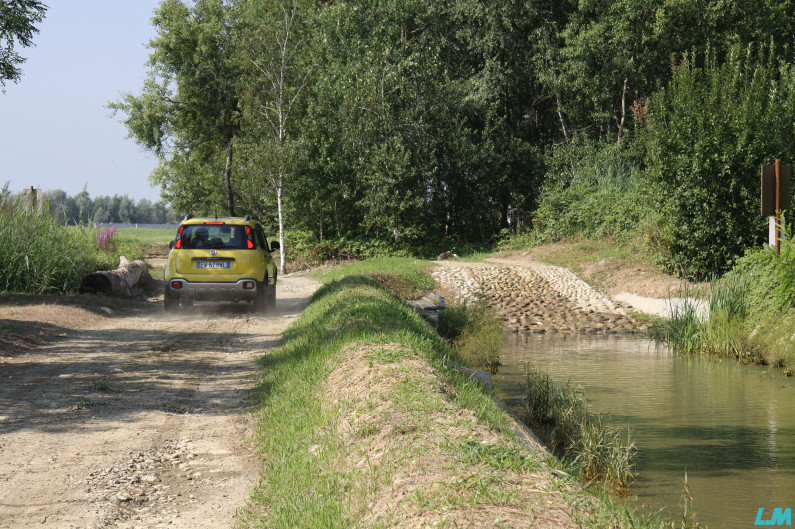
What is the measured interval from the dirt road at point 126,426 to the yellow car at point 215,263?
227 centimetres

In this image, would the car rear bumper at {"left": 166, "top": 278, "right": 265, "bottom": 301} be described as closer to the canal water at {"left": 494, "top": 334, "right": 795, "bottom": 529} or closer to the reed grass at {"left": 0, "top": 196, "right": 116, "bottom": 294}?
the reed grass at {"left": 0, "top": 196, "right": 116, "bottom": 294}

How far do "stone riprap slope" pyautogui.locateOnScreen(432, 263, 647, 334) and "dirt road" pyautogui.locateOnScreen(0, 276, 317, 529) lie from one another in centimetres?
961

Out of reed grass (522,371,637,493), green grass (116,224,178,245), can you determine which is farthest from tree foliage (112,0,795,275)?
reed grass (522,371,637,493)

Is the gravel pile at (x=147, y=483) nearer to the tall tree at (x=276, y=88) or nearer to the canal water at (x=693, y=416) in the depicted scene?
the canal water at (x=693, y=416)

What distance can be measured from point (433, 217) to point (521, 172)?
18.4 feet

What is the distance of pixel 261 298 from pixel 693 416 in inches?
384

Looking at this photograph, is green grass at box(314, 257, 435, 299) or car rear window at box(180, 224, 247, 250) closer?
car rear window at box(180, 224, 247, 250)

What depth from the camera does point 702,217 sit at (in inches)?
872

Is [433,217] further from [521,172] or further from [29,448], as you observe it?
[29,448]

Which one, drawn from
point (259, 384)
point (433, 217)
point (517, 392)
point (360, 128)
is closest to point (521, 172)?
point (433, 217)

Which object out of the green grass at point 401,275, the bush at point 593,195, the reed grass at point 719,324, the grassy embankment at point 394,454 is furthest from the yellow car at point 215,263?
the bush at point 593,195

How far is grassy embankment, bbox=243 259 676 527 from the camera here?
4234mm

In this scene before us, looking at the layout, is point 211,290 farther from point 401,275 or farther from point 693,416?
point 693,416

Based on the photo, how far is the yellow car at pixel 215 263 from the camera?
16359 mm
